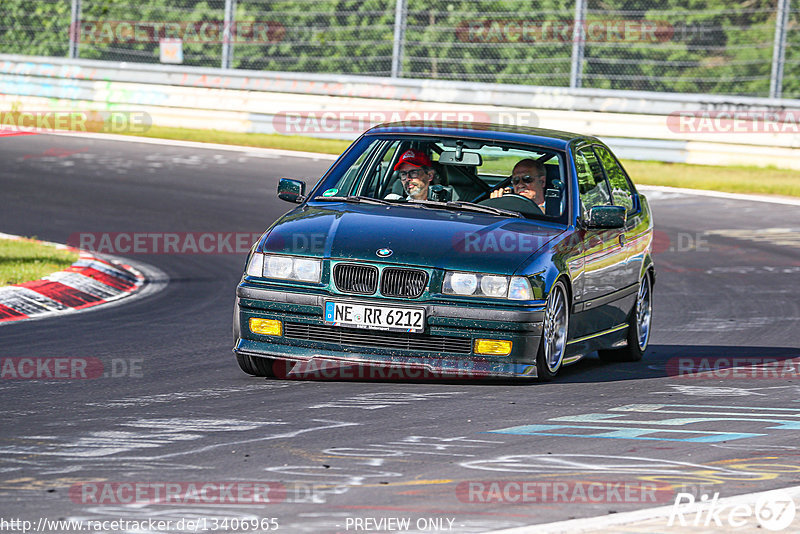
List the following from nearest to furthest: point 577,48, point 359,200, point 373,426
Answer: point 373,426
point 359,200
point 577,48

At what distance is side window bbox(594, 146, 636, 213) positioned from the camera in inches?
402

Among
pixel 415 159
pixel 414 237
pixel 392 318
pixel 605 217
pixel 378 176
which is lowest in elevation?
pixel 392 318

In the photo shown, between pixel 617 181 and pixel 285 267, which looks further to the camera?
pixel 617 181

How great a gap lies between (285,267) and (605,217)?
2084 millimetres

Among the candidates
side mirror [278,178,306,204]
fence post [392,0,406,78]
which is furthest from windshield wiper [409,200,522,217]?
fence post [392,0,406,78]

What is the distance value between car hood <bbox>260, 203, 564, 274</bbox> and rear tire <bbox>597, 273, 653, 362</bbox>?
153cm

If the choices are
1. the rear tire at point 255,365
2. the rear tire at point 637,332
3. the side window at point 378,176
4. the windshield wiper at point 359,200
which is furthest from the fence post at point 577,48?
the rear tire at point 255,365

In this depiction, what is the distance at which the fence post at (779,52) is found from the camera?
71.6ft

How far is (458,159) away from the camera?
373 inches

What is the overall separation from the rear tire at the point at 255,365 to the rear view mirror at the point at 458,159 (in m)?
1.85

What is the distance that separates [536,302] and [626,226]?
2.09 m

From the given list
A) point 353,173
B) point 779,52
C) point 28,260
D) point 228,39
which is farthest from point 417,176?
point 228,39

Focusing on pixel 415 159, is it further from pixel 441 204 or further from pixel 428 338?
pixel 428 338

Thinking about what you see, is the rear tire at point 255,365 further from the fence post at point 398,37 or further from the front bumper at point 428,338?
the fence post at point 398,37
